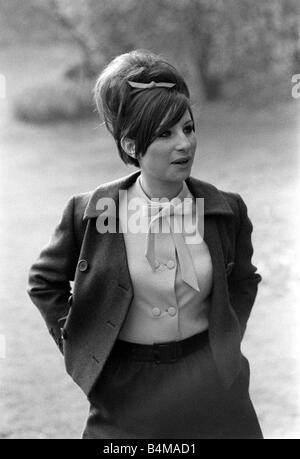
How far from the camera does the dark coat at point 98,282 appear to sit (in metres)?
1.88

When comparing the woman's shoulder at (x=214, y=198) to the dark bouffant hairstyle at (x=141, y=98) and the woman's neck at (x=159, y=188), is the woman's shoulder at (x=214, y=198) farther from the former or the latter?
the dark bouffant hairstyle at (x=141, y=98)

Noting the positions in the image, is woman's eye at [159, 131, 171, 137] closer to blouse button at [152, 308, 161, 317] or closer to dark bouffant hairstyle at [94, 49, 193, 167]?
dark bouffant hairstyle at [94, 49, 193, 167]

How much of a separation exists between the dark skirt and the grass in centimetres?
98

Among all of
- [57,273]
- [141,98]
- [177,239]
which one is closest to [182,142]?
[141,98]

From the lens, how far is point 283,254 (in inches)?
129

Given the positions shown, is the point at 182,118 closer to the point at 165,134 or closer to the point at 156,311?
the point at 165,134

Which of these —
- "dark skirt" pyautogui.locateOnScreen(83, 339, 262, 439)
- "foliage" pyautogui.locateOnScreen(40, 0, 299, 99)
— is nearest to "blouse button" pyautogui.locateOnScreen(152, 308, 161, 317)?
"dark skirt" pyautogui.locateOnScreen(83, 339, 262, 439)

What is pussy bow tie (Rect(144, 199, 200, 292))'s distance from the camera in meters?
1.85

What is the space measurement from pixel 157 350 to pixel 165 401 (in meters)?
0.15

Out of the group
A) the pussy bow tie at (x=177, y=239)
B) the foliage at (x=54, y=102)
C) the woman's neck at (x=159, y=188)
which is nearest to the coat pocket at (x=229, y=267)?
the pussy bow tie at (x=177, y=239)

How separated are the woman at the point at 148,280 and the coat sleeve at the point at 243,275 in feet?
0.16

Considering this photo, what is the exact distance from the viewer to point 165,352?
1892 mm

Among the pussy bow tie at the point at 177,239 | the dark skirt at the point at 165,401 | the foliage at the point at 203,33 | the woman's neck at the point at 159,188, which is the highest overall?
the foliage at the point at 203,33
